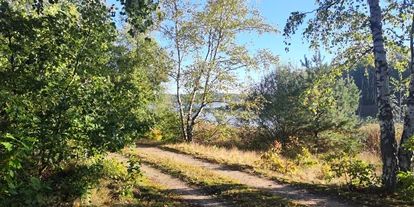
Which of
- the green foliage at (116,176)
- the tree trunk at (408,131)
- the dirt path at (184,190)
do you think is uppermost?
the tree trunk at (408,131)

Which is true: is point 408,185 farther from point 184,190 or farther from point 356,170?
point 184,190

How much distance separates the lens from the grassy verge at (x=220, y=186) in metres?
5.82

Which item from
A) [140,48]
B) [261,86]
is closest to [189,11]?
[140,48]

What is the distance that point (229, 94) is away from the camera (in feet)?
46.8

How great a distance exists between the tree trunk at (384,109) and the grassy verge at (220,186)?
7.45 feet

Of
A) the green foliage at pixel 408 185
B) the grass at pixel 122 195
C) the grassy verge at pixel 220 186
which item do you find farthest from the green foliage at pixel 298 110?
the green foliage at pixel 408 185

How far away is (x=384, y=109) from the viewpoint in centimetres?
607

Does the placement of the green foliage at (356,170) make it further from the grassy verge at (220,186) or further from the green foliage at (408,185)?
the grassy verge at (220,186)

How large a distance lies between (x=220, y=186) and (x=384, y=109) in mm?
4204

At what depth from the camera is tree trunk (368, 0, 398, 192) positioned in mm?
5926

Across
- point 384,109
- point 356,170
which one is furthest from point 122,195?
point 384,109

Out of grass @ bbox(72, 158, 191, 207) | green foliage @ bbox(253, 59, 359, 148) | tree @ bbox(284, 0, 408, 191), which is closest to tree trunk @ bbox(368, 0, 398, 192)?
tree @ bbox(284, 0, 408, 191)

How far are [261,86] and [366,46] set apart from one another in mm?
10327

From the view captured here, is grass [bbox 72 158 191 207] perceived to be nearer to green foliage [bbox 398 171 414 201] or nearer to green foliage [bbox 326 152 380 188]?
green foliage [bbox 326 152 380 188]
